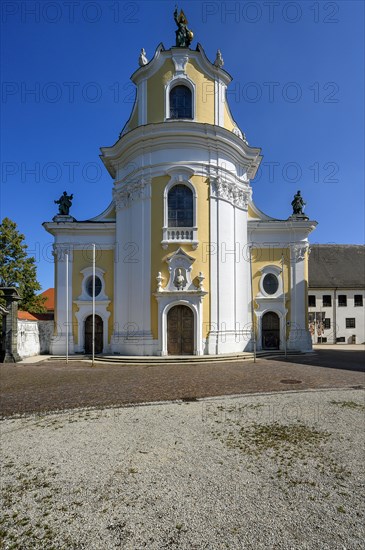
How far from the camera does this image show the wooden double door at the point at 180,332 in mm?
20938

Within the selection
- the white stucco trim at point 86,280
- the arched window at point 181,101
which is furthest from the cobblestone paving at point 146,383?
the arched window at point 181,101

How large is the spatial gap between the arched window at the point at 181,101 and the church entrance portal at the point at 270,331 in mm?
14368

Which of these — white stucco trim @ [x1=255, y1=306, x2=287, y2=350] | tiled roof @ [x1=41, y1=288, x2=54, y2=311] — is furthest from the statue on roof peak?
tiled roof @ [x1=41, y1=288, x2=54, y2=311]

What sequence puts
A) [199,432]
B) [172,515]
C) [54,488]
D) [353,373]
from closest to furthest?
1. [172,515]
2. [54,488]
3. [199,432]
4. [353,373]

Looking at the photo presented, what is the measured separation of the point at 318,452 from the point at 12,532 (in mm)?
4482

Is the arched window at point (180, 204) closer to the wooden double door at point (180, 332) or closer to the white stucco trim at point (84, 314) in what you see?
the wooden double door at point (180, 332)

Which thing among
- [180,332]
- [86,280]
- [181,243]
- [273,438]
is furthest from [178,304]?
[273,438]

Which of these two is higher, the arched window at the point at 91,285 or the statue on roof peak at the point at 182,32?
the statue on roof peak at the point at 182,32

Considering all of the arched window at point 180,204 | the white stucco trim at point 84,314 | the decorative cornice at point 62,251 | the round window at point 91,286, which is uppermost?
the arched window at point 180,204

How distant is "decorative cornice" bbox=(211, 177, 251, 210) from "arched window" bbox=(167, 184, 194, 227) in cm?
162

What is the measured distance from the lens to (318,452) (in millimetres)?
5781

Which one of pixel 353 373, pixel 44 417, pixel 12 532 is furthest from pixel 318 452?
pixel 353 373

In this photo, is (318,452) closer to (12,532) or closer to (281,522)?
(281,522)

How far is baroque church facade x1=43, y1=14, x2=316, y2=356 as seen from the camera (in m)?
21.3
